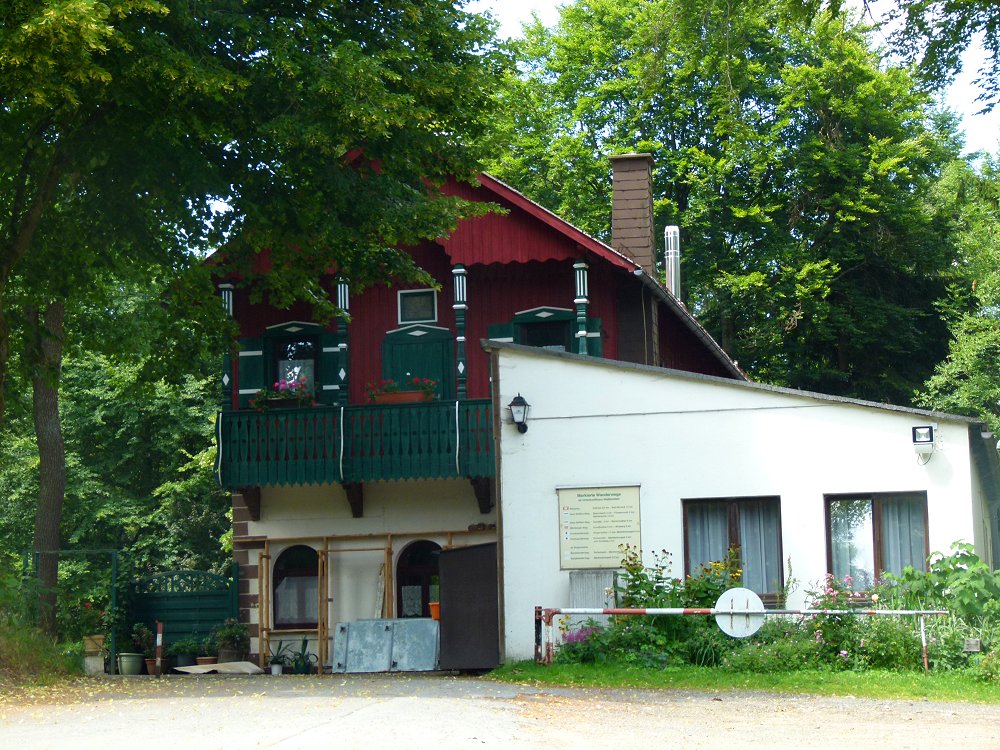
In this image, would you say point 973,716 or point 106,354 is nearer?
point 973,716

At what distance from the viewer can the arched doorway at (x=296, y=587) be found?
83.7 feet

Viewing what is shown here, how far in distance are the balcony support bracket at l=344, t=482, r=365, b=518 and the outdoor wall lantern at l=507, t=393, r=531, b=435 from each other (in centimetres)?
577

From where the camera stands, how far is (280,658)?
81.7ft

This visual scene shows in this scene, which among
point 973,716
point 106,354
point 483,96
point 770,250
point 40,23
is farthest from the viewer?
point 770,250

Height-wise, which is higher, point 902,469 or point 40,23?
point 40,23

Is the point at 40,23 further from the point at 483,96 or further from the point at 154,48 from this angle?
the point at 483,96

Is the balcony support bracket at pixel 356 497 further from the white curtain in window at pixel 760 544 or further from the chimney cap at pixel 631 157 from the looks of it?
the chimney cap at pixel 631 157

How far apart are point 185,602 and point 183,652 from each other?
4.10 feet

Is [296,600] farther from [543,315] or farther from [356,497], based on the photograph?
[543,315]

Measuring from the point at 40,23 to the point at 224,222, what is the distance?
5.67 metres

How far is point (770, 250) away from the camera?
3606cm

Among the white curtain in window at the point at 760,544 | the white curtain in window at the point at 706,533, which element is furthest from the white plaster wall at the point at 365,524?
the white curtain in window at the point at 760,544

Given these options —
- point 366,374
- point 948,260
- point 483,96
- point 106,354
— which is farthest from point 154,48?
point 948,260

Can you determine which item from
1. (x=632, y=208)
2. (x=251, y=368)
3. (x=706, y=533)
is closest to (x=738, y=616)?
(x=706, y=533)
